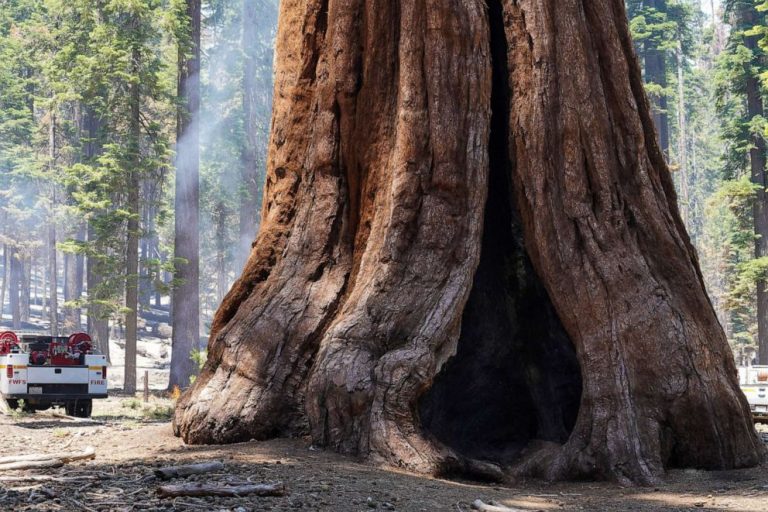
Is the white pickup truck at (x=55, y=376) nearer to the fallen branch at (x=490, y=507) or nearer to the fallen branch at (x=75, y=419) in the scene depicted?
the fallen branch at (x=75, y=419)

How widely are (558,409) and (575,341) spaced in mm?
1255

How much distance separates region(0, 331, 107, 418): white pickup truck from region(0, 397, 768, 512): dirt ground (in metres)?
9.50

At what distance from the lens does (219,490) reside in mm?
5461

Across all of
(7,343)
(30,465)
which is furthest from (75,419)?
(30,465)

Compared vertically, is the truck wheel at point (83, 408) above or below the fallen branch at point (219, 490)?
below

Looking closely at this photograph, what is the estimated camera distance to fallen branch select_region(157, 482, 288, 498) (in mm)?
5352

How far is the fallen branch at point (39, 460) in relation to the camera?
6.72 meters

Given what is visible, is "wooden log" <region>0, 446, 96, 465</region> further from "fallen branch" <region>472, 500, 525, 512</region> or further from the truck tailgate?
the truck tailgate

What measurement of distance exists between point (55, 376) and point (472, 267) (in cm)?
1199

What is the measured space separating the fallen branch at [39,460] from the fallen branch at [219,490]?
1778mm

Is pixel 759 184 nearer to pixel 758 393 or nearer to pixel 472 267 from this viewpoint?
pixel 758 393

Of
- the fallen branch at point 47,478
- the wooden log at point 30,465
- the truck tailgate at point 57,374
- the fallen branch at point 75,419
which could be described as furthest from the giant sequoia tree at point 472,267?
the truck tailgate at point 57,374

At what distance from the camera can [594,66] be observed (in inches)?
341

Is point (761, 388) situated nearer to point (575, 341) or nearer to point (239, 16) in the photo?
point (575, 341)
